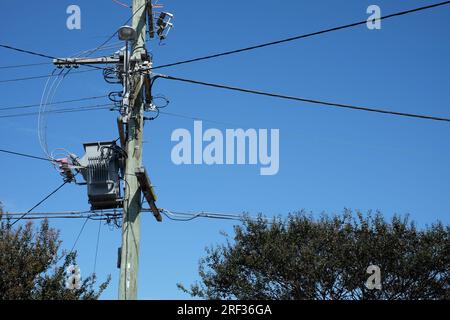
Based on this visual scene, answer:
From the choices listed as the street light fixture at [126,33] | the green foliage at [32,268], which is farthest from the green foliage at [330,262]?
the street light fixture at [126,33]

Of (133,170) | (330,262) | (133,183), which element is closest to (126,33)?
(133,170)

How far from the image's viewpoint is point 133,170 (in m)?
13.7

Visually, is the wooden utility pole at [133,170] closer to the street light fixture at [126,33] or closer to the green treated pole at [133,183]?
the green treated pole at [133,183]

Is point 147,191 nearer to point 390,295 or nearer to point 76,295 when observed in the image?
point 76,295

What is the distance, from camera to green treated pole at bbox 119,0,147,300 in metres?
12.9

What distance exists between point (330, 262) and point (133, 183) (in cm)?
1587

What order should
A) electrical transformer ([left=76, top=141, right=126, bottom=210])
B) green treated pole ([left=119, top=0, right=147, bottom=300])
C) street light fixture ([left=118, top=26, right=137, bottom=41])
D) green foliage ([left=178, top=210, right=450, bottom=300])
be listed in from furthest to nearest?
1. green foliage ([left=178, top=210, right=450, bottom=300])
2. electrical transformer ([left=76, top=141, right=126, bottom=210])
3. street light fixture ([left=118, top=26, right=137, bottom=41])
4. green treated pole ([left=119, top=0, right=147, bottom=300])

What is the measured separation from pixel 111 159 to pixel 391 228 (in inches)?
684

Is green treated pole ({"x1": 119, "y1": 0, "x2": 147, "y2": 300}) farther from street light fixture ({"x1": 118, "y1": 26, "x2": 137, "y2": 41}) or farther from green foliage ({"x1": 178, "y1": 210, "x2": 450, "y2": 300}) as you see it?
green foliage ({"x1": 178, "y1": 210, "x2": 450, "y2": 300})

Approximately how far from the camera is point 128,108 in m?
14.2

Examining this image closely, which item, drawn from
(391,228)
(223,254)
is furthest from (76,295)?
(391,228)

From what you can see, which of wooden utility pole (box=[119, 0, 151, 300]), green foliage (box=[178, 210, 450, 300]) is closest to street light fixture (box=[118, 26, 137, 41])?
wooden utility pole (box=[119, 0, 151, 300])
